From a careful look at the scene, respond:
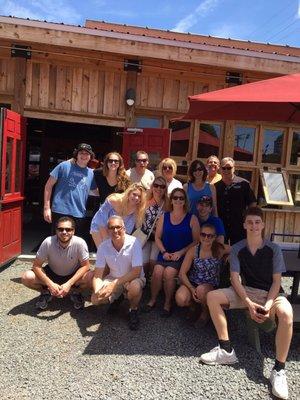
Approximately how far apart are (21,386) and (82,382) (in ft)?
1.43

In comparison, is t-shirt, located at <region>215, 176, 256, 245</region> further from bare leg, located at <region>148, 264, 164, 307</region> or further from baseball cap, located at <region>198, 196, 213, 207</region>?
bare leg, located at <region>148, 264, 164, 307</region>

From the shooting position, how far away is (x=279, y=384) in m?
2.99

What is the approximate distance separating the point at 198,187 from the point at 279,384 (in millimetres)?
2284

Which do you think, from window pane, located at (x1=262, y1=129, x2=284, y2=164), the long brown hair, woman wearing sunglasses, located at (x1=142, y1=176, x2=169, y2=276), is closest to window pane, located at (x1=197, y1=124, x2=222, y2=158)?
window pane, located at (x1=262, y1=129, x2=284, y2=164)

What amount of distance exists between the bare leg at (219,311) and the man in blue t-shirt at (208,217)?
87 centimetres

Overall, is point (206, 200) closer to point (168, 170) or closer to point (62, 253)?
point (168, 170)

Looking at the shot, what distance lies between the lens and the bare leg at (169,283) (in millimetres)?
4207

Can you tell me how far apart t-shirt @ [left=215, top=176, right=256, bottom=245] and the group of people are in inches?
0.5

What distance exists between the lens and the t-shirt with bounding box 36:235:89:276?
4.29m

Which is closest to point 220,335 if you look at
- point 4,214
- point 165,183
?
point 165,183

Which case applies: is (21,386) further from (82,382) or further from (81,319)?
(81,319)

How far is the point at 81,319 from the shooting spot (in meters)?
4.15

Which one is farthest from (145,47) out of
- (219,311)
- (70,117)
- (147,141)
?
(219,311)

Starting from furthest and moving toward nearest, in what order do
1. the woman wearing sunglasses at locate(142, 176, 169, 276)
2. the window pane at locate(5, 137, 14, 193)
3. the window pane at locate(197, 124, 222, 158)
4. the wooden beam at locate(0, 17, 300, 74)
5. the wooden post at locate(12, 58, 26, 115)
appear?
the window pane at locate(197, 124, 222, 158), the wooden post at locate(12, 58, 26, 115), the wooden beam at locate(0, 17, 300, 74), the window pane at locate(5, 137, 14, 193), the woman wearing sunglasses at locate(142, 176, 169, 276)
